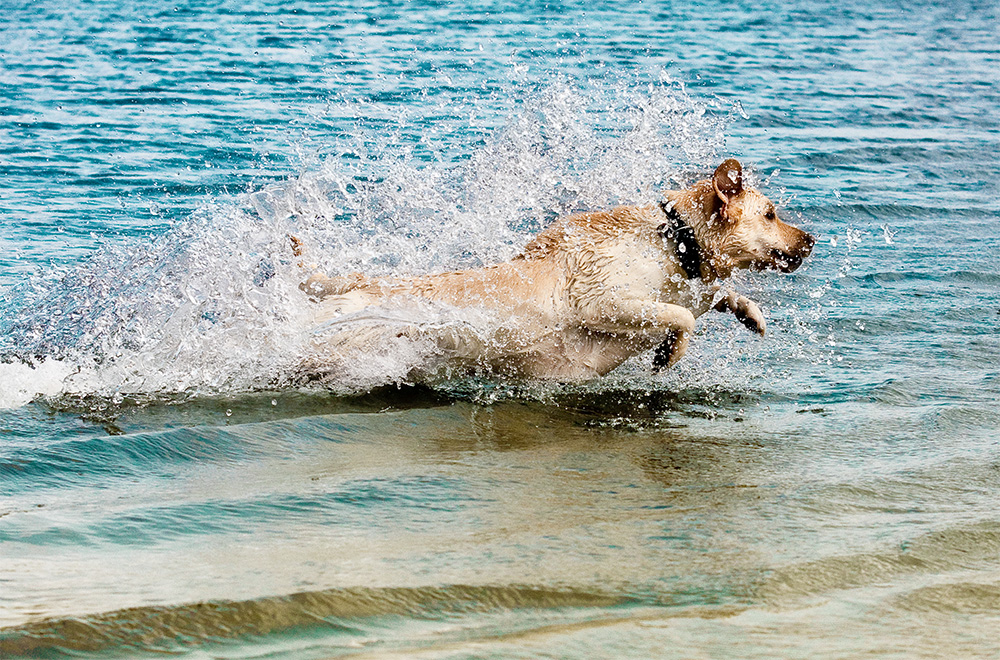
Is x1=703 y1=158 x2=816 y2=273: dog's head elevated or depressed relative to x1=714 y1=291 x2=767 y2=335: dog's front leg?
elevated

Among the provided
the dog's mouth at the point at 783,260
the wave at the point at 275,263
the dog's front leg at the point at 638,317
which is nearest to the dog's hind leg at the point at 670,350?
the dog's front leg at the point at 638,317

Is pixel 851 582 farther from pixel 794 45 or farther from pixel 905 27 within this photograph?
pixel 905 27

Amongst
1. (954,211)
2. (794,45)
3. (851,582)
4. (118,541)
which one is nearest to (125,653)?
(118,541)

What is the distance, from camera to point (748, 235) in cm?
606

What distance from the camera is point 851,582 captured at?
3621 mm

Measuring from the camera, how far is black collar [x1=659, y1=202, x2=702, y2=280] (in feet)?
19.8

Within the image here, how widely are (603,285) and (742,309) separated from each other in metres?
0.95

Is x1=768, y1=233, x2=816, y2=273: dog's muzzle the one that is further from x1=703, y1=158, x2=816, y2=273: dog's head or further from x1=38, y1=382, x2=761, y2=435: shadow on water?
x1=38, y1=382, x2=761, y2=435: shadow on water

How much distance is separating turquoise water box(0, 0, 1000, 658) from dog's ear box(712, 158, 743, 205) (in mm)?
1097

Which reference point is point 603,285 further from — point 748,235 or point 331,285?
point 331,285

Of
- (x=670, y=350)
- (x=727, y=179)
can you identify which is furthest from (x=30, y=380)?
(x=727, y=179)

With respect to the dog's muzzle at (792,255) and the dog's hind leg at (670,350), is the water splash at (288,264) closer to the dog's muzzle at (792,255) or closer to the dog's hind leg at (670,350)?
the dog's hind leg at (670,350)

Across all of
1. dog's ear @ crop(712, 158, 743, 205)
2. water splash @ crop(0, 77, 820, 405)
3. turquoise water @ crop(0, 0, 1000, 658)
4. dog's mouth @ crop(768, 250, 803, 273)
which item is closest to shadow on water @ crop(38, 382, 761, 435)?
turquoise water @ crop(0, 0, 1000, 658)

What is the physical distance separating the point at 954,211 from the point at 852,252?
1954mm
